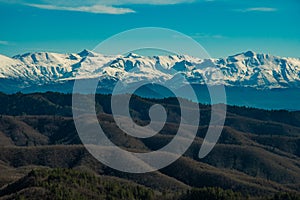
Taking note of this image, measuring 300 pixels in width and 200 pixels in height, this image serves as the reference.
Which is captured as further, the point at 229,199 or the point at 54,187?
the point at 229,199

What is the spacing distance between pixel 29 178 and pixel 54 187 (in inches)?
730

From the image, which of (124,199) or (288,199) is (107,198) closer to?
(124,199)

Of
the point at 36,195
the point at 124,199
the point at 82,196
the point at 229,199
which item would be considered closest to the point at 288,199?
the point at 229,199

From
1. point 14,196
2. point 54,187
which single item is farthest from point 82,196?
point 14,196

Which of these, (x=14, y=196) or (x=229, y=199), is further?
(x=229, y=199)

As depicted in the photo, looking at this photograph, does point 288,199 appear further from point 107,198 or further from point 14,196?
point 14,196

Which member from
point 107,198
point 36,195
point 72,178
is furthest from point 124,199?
point 36,195

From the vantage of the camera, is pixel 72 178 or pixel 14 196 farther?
pixel 72 178

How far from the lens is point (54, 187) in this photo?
185m

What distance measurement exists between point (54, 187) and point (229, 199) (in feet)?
215

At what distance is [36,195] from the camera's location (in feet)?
577

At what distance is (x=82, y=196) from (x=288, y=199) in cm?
7721

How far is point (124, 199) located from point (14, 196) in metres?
39.9

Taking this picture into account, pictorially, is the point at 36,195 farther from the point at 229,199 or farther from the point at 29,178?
the point at 229,199
